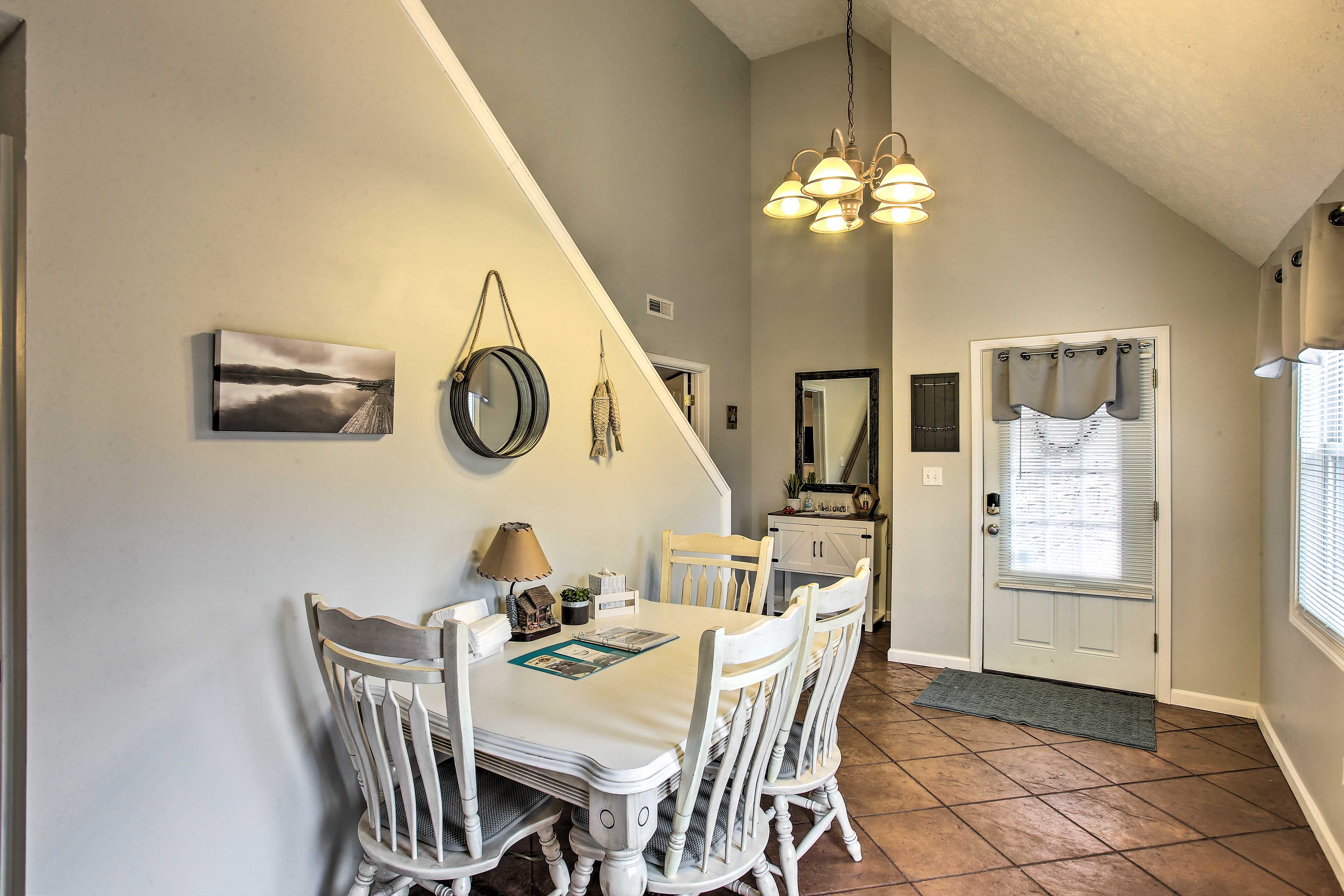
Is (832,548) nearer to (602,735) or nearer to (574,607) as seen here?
(574,607)

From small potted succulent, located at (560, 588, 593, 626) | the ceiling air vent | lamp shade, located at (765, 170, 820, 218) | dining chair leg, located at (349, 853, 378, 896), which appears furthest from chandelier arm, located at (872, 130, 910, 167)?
dining chair leg, located at (349, 853, 378, 896)

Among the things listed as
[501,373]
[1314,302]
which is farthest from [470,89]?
[1314,302]

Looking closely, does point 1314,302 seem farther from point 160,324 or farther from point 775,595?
point 775,595

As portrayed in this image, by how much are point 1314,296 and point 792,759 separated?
1866 mm

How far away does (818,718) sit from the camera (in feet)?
6.19

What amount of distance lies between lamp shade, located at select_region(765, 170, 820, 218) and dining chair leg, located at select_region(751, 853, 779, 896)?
9.14 feet

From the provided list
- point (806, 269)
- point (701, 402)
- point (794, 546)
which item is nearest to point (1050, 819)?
point (794, 546)

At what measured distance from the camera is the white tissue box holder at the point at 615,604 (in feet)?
8.13

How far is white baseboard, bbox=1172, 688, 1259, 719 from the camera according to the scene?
11.5 ft

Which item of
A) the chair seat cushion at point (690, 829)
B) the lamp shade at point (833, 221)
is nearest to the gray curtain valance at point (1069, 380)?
the lamp shade at point (833, 221)

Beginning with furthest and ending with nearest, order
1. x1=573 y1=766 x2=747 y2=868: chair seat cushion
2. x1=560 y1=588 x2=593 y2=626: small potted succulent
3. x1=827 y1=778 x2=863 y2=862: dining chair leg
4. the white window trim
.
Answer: the white window trim < x1=560 y1=588 x2=593 y2=626: small potted succulent < x1=827 y1=778 x2=863 y2=862: dining chair leg < x1=573 y1=766 x2=747 y2=868: chair seat cushion

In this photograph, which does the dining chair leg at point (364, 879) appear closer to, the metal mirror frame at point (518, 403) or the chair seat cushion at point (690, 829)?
the chair seat cushion at point (690, 829)

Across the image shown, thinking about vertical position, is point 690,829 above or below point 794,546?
below

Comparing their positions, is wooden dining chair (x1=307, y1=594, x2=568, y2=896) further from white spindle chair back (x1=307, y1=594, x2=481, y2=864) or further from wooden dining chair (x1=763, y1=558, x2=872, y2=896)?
wooden dining chair (x1=763, y1=558, x2=872, y2=896)
